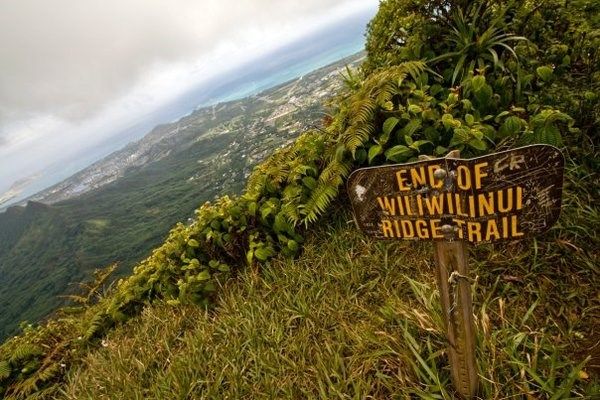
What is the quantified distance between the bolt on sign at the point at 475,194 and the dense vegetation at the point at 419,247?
1.04m

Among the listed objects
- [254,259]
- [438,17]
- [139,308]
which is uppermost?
[438,17]

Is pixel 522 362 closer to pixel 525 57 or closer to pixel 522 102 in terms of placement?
pixel 522 102

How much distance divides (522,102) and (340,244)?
89.2 inches

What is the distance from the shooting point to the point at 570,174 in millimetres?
3311

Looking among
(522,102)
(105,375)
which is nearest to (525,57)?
(522,102)

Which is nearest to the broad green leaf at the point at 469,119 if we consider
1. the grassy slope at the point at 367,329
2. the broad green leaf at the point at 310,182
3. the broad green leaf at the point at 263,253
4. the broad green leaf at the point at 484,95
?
the broad green leaf at the point at 484,95

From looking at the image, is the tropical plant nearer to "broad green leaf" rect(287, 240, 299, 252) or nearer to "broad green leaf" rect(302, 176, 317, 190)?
"broad green leaf" rect(302, 176, 317, 190)

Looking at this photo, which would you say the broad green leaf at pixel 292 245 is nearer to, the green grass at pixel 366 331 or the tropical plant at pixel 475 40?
the green grass at pixel 366 331

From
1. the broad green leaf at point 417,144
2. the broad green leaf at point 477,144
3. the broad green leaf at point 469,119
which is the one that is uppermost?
the broad green leaf at point 469,119

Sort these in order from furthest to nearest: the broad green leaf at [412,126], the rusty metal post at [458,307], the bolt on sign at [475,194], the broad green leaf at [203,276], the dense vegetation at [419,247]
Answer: the broad green leaf at [203,276] < the broad green leaf at [412,126] < the dense vegetation at [419,247] < the rusty metal post at [458,307] < the bolt on sign at [475,194]

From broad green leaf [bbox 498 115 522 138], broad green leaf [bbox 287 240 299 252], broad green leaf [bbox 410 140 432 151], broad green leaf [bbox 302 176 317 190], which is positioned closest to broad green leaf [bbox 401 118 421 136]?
broad green leaf [bbox 410 140 432 151]

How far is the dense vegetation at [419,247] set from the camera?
8.46 ft

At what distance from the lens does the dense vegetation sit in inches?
102

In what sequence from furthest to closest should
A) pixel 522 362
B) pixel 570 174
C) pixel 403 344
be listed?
pixel 570 174 → pixel 403 344 → pixel 522 362
